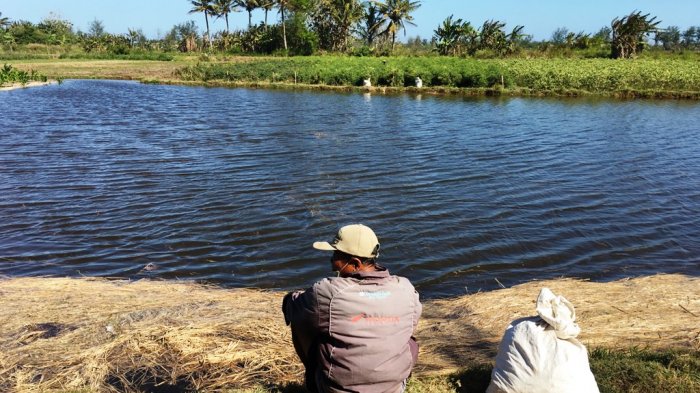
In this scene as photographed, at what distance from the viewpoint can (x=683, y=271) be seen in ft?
29.2

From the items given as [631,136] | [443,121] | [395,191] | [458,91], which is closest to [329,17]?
[458,91]

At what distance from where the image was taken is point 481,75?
37781 millimetres

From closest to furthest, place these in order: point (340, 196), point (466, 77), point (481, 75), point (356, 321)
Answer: point (356, 321) → point (340, 196) → point (481, 75) → point (466, 77)

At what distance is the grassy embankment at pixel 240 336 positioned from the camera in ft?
14.9

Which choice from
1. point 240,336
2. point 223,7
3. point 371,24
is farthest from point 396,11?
point 240,336

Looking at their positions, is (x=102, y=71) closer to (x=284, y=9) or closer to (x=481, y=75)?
(x=284, y=9)

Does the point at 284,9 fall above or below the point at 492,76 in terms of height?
above

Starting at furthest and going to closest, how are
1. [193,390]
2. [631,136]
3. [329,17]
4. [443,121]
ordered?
[329,17] → [443,121] → [631,136] → [193,390]

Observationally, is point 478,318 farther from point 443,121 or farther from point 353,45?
point 353,45

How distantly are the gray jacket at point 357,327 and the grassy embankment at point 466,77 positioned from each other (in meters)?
35.0

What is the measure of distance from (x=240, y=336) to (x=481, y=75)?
35.6 meters

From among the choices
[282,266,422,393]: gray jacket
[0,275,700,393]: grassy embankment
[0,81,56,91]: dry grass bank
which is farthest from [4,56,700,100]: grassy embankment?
[282,266,422,393]: gray jacket

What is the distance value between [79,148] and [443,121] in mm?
15529

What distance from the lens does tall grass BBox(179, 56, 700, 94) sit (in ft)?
117
